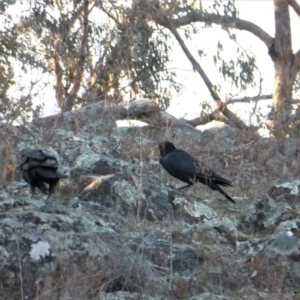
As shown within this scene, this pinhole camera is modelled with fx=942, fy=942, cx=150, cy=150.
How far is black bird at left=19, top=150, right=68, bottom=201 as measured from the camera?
6867 millimetres

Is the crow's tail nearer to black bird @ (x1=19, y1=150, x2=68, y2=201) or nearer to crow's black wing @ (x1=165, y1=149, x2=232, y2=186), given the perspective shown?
crow's black wing @ (x1=165, y1=149, x2=232, y2=186)

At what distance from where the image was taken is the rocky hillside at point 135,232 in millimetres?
5734

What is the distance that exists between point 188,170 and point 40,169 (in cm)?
253

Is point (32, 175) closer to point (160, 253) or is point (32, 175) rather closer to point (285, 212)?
point (160, 253)

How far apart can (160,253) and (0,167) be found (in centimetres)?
280

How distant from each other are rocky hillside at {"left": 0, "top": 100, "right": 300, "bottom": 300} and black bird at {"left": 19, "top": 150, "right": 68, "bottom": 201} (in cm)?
27

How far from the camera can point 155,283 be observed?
5.85 m

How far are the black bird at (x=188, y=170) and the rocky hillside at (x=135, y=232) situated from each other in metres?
0.17

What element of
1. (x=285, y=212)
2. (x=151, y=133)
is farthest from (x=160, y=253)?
(x=151, y=133)

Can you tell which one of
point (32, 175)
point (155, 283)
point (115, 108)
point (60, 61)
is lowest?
point (155, 283)

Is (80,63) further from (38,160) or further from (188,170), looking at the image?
(38,160)

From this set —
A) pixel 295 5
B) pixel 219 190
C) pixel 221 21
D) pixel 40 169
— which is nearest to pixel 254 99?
pixel 221 21

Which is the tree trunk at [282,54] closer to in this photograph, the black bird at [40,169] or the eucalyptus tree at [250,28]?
the eucalyptus tree at [250,28]

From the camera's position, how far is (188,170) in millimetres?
9195
